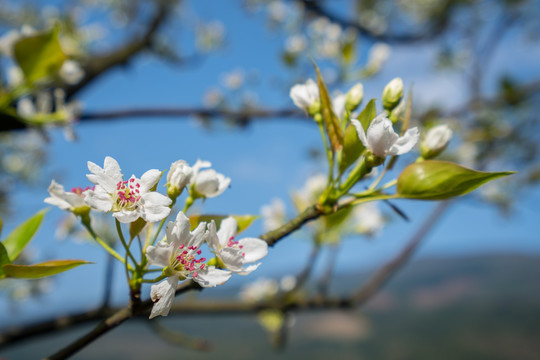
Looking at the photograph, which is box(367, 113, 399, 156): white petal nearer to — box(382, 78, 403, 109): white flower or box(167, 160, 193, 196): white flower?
box(382, 78, 403, 109): white flower

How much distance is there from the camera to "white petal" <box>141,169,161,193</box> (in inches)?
16.3

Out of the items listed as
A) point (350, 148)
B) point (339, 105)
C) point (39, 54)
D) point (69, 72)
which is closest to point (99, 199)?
point (350, 148)

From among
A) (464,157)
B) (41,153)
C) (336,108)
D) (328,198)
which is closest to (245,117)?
(336,108)

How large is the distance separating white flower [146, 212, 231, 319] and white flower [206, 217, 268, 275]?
0.04 feet

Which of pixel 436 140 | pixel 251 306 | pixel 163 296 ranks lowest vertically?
pixel 251 306

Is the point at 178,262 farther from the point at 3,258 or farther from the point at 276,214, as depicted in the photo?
the point at 276,214

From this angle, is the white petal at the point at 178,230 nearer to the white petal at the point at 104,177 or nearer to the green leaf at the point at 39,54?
the white petal at the point at 104,177

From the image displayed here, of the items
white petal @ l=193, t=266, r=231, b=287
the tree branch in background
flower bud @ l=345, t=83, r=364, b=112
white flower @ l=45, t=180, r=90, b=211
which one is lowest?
the tree branch in background

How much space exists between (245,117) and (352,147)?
1535mm

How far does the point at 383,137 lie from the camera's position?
1.51ft

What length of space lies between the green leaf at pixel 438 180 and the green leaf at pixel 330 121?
0.32ft

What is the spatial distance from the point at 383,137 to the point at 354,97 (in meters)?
0.14

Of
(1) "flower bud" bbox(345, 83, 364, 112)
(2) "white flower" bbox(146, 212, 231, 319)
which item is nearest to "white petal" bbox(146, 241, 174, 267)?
(2) "white flower" bbox(146, 212, 231, 319)

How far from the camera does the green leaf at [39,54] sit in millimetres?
933
